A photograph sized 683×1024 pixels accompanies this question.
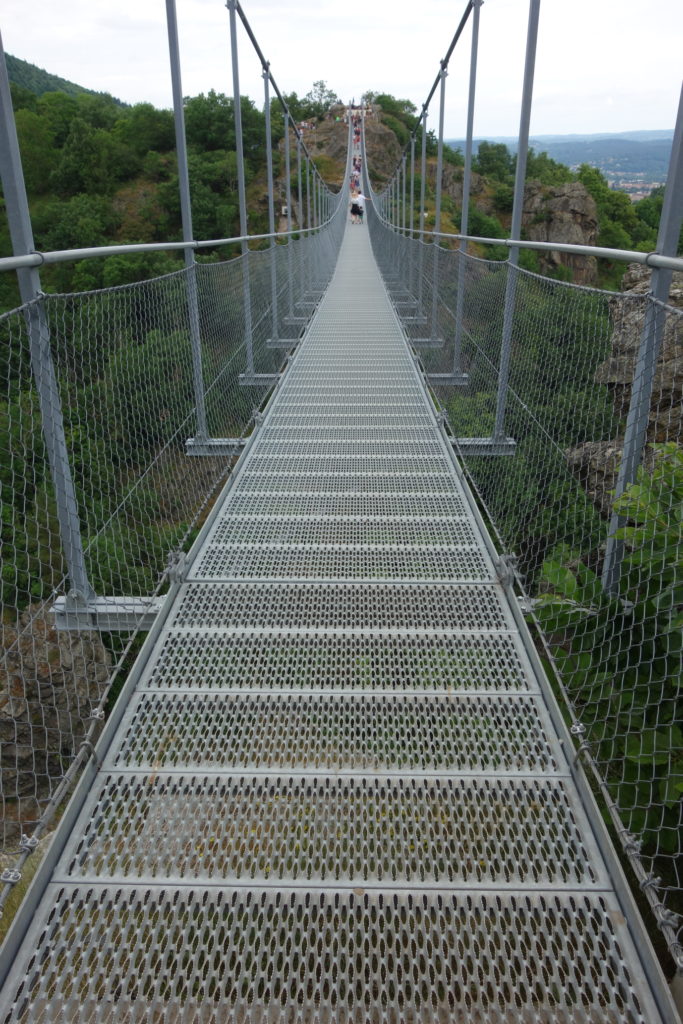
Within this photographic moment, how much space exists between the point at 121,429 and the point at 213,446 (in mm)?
676

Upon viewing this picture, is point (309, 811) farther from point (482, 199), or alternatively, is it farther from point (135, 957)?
point (482, 199)

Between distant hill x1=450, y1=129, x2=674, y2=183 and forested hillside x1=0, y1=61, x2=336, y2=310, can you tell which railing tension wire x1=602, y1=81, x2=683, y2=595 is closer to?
distant hill x1=450, y1=129, x2=674, y2=183

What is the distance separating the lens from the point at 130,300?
237 cm

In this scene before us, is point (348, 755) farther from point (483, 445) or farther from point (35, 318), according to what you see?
point (483, 445)

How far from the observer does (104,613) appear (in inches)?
89.7

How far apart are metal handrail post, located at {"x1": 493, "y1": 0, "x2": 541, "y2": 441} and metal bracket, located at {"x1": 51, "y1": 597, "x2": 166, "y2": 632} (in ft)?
6.71

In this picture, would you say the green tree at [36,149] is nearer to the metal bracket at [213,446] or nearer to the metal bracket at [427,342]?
the metal bracket at [427,342]

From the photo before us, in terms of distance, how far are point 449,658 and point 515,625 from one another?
0.28 meters

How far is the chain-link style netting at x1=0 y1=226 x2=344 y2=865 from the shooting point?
1.85 meters

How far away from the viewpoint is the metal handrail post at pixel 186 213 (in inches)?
124

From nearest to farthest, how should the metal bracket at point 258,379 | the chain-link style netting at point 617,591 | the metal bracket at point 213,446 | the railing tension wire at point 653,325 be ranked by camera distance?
the chain-link style netting at point 617,591 < the railing tension wire at point 653,325 < the metal bracket at point 213,446 < the metal bracket at point 258,379

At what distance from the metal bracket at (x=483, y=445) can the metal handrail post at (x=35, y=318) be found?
6.85 ft

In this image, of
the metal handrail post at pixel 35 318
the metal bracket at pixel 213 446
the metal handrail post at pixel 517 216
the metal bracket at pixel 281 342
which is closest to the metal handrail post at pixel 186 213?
the metal bracket at pixel 213 446

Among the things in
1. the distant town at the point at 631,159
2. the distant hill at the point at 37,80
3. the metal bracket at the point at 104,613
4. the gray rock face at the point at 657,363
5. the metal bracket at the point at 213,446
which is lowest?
the metal bracket at the point at 104,613
